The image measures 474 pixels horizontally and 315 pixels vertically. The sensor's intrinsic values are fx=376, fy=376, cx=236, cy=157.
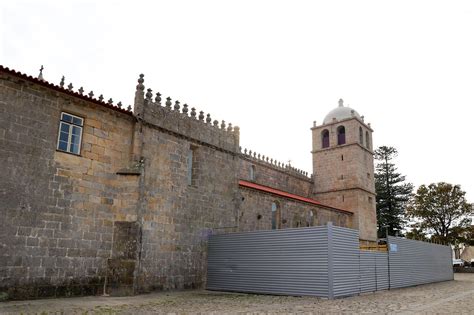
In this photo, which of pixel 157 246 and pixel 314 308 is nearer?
pixel 314 308

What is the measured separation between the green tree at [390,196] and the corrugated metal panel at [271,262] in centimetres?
4077

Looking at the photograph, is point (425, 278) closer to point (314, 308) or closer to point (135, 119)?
point (314, 308)

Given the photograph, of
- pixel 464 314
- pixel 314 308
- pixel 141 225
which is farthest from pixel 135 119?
pixel 464 314

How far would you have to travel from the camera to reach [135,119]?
57.6 ft

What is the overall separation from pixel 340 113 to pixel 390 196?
20.5 metres

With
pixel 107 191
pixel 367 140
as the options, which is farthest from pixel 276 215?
pixel 367 140

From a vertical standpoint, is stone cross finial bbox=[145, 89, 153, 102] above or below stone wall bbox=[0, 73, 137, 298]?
above

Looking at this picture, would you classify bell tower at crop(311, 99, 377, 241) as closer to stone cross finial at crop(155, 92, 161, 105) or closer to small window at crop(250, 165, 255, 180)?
small window at crop(250, 165, 255, 180)

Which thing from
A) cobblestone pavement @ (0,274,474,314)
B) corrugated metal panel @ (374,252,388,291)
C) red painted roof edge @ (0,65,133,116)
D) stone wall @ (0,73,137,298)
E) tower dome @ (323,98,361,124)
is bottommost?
cobblestone pavement @ (0,274,474,314)

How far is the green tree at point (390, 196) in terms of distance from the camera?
53.5 meters

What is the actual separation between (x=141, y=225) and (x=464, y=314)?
12.4 metres

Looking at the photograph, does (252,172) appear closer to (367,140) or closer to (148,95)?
(367,140)

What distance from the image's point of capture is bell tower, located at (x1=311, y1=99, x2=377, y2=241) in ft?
127

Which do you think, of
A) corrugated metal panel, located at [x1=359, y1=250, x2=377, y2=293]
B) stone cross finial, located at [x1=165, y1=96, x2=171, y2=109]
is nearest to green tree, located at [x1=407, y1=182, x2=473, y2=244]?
corrugated metal panel, located at [x1=359, y1=250, x2=377, y2=293]
